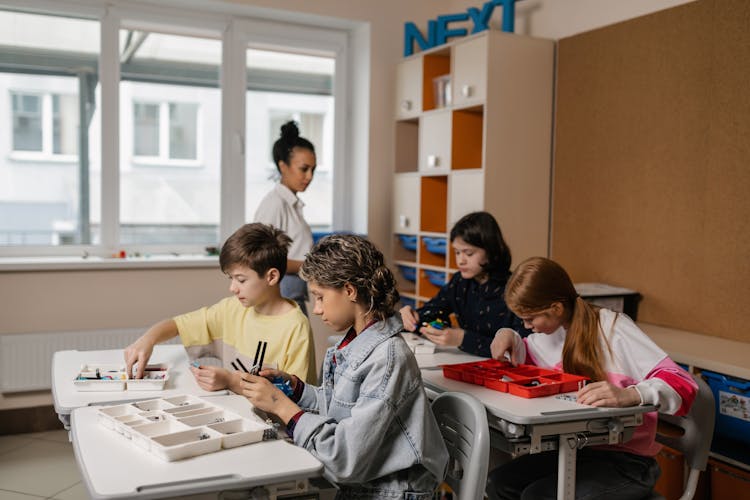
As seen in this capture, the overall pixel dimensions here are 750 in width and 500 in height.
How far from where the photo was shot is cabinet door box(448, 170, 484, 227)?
146 inches

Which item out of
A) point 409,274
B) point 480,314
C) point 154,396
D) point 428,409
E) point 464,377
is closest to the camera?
point 428,409

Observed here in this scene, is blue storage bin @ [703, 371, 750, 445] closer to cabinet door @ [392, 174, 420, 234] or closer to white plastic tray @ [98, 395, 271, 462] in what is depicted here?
white plastic tray @ [98, 395, 271, 462]

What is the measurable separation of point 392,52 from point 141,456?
11.5 ft

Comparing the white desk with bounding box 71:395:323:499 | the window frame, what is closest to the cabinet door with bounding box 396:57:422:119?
the window frame

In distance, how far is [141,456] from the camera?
1.43 m

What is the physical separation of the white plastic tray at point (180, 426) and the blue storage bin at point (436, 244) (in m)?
2.36

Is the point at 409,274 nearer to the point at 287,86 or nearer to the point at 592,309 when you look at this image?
the point at 287,86

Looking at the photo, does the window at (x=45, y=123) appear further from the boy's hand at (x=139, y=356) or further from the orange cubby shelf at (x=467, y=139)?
the boy's hand at (x=139, y=356)

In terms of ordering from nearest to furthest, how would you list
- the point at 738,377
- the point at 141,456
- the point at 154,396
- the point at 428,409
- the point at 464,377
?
the point at 141,456 → the point at 428,409 → the point at 154,396 → the point at 464,377 → the point at 738,377

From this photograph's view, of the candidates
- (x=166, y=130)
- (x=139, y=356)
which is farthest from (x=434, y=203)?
(x=139, y=356)

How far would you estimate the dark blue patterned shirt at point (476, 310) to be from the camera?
255 centimetres

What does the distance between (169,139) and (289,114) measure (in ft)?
2.51

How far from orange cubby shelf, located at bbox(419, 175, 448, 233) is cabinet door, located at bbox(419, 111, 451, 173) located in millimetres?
120

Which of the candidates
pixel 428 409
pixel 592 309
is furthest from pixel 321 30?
pixel 428 409
